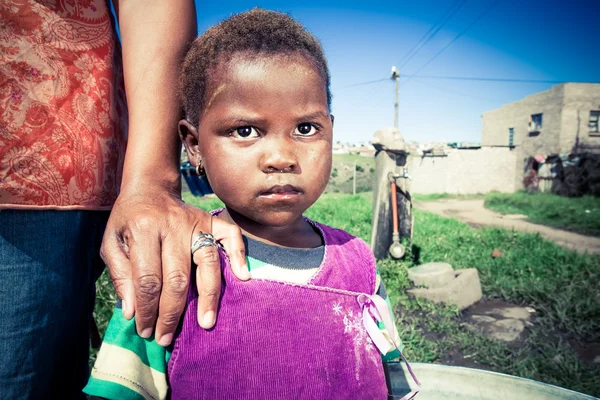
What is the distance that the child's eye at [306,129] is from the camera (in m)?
0.97

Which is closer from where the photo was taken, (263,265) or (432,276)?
(263,265)

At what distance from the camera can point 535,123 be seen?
21672mm

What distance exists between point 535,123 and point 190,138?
26.0m

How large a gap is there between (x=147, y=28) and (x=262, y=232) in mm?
658

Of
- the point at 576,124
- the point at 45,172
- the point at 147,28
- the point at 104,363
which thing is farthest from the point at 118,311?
the point at 576,124

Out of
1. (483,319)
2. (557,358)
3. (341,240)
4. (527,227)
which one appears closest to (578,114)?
(527,227)

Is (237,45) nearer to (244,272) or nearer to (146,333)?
(244,272)

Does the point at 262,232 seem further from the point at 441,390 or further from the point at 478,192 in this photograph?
the point at 478,192

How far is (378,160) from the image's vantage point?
4.67 m

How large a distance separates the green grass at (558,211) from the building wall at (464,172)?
5139 millimetres

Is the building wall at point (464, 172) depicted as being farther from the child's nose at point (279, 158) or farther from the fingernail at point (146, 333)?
the fingernail at point (146, 333)

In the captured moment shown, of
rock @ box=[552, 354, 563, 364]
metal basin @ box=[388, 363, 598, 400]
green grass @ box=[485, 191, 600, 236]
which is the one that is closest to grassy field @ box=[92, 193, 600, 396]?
rock @ box=[552, 354, 563, 364]

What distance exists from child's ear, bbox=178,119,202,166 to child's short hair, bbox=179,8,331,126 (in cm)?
2

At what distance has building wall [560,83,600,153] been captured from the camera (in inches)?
741
